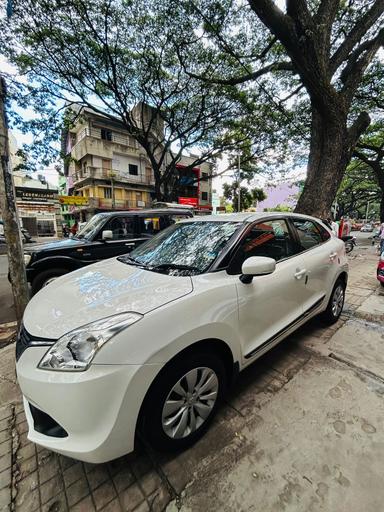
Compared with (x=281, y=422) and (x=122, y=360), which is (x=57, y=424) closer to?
(x=122, y=360)

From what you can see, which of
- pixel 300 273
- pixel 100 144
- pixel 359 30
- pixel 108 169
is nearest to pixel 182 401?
pixel 300 273

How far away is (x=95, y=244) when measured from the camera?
4.86 meters

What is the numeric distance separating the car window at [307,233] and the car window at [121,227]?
3676 mm

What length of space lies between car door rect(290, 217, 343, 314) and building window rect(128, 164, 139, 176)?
2693 centimetres

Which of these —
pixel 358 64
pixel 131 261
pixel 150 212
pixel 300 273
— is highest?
pixel 358 64

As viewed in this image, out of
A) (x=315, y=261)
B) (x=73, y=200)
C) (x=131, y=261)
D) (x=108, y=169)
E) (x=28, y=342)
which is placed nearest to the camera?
(x=28, y=342)

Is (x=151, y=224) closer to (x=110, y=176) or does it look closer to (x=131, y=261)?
(x=131, y=261)

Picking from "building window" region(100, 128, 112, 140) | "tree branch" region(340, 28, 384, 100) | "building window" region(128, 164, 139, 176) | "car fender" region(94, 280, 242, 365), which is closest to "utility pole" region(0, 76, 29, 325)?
"car fender" region(94, 280, 242, 365)

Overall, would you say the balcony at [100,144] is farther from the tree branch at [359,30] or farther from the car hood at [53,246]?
the tree branch at [359,30]

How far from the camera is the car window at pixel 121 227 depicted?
16.9ft

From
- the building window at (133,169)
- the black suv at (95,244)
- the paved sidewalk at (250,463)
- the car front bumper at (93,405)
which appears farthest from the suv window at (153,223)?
the building window at (133,169)

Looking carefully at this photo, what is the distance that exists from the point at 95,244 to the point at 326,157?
223 inches

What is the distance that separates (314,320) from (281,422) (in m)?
1.96

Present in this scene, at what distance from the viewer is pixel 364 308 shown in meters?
3.89
